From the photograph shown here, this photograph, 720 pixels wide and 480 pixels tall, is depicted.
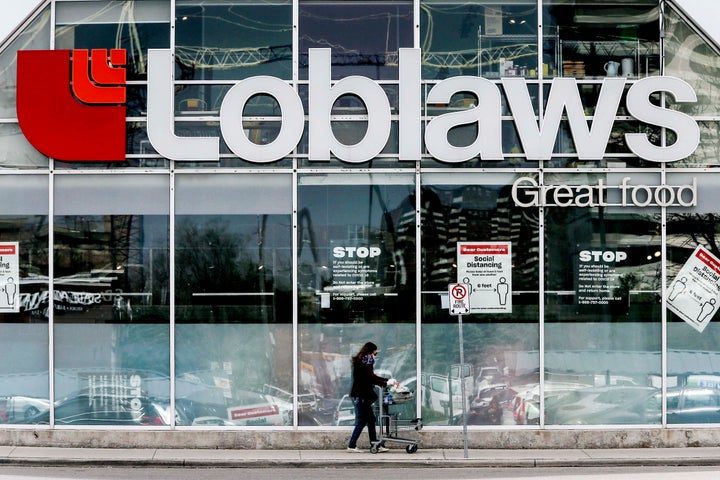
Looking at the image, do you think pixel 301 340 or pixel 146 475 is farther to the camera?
pixel 301 340

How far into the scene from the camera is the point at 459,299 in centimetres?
1850

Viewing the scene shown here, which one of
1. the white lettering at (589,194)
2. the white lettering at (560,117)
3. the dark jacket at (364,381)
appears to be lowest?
the dark jacket at (364,381)

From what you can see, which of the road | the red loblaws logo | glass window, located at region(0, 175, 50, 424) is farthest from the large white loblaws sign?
the road

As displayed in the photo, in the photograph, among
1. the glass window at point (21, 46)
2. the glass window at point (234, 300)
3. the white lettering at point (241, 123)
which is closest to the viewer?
the white lettering at point (241, 123)

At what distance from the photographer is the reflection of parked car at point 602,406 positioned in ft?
64.3

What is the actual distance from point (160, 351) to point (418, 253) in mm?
4656

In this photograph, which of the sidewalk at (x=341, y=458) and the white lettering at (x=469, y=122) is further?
the white lettering at (x=469, y=122)

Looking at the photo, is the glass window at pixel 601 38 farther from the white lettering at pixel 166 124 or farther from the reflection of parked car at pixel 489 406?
the white lettering at pixel 166 124

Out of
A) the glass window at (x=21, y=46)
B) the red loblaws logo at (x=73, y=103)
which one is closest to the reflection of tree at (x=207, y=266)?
the red loblaws logo at (x=73, y=103)

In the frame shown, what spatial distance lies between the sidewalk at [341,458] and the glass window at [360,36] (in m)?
6.34

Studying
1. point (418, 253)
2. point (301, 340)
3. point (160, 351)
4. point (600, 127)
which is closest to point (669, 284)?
point (600, 127)

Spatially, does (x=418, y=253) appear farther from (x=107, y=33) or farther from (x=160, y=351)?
(x=107, y=33)

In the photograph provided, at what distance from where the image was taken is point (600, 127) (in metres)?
19.5

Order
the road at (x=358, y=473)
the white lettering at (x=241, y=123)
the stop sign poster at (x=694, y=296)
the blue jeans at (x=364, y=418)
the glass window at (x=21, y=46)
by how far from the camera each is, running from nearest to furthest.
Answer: the road at (x=358, y=473) < the blue jeans at (x=364, y=418) < the white lettering at (x=241, y=123) < the stop sign poster at (x=694, y=296) < the glass window at (x=21, y=46)
